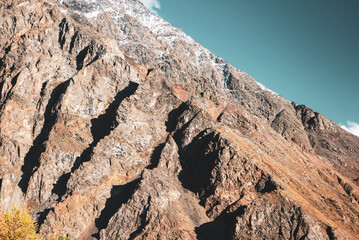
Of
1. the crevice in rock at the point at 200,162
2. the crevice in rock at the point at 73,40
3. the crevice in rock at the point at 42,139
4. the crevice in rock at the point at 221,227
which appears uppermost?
the crevice in rock at the point at 73,40

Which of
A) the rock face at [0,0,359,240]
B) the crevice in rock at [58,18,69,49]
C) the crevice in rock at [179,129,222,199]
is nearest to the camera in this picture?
the rock face at [0,0,359,240]

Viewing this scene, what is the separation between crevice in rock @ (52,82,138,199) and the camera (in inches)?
4267

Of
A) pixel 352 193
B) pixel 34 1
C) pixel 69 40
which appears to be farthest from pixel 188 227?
pixel 34 1

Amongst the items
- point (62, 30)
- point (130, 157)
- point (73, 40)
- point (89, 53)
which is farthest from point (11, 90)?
point (130, 157)

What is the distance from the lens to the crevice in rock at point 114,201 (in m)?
97.7

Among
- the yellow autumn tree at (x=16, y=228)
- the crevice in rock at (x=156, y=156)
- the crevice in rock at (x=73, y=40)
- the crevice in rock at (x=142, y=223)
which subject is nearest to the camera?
the yellow autumn tree at (x=16, y=228)

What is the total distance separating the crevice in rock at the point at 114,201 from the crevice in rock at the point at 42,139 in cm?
3711

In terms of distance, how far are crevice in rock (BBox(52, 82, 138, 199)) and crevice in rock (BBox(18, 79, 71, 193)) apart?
46.6 ft

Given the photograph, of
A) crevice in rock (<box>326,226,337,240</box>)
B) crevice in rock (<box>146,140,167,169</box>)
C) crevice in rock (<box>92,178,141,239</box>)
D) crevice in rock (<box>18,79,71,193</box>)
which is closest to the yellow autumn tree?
crevice in rock (<box>92,178,141,239</box>)

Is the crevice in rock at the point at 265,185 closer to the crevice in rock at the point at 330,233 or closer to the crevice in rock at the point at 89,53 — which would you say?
the crevice in rock at the point at 330,233

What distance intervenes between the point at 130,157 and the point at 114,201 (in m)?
22.3

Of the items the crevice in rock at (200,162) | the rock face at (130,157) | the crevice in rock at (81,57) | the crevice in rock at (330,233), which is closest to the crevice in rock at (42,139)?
the rock face at (130,157)

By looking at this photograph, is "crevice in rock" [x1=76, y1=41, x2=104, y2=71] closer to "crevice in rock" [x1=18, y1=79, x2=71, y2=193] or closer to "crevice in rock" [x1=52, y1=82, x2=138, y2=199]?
"crevice in rock" [x1=18, y1=79, x2=71, y2=193]

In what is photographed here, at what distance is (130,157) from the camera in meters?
118
